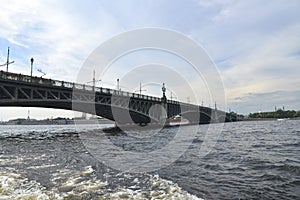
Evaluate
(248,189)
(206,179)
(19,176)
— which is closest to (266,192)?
(248,189)

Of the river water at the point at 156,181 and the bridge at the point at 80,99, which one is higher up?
the bridge at the point at 80,99

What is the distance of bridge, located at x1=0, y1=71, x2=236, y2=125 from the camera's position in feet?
109

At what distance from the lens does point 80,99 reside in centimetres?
4456

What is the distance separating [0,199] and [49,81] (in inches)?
1409

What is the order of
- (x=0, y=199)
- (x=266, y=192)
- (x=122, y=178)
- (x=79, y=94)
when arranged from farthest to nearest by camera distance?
(x=79, y=94), (x=122, y=178), (x=266, y=192), (x=0, y=199)

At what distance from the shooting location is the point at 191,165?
11.2 metres

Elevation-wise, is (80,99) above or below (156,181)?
above

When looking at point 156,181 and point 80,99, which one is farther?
point 80,99

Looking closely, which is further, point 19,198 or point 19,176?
point 19,176

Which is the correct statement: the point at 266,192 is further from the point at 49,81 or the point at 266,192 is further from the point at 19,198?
the point at 49,81

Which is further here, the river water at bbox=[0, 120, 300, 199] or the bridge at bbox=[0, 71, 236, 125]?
the bridge at bbox=[0, 71, 236, 125]

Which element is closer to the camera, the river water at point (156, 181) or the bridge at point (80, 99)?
the river water at point (156, 181)

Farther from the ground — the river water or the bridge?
the bridge

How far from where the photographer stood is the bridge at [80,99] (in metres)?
33.4
